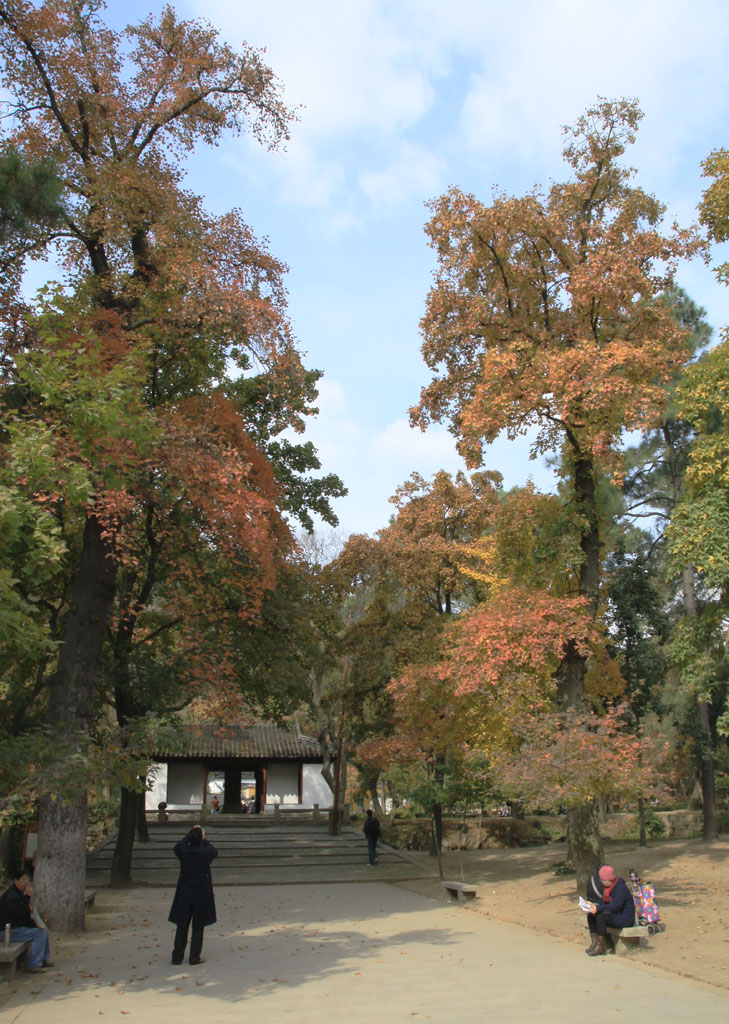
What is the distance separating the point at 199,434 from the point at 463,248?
6.46 meters

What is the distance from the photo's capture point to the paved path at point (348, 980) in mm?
6207

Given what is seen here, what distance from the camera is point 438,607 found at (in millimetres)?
21328

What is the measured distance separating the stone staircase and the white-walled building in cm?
628

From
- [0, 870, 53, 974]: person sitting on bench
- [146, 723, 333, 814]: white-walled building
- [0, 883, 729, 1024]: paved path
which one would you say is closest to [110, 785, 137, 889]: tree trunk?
[0, 883, 729, 1024]: paved path

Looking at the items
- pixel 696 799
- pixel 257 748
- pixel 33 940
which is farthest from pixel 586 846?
pixel 696 799

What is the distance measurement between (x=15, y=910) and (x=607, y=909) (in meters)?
6.42

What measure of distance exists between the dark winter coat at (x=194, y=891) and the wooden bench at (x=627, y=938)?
4.51 metres

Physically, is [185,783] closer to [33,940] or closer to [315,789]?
[315,789]

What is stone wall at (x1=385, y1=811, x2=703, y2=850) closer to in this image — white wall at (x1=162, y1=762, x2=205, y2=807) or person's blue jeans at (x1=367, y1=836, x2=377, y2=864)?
person's blue jeans at (x1=367, y1=836, x2=377, y2=864)

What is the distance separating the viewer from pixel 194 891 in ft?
26.5

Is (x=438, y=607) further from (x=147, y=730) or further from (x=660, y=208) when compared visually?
(x=147, y=730)

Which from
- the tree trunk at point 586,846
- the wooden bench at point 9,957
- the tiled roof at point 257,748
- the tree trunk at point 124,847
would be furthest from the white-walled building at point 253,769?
the wooden bench at point 9,957

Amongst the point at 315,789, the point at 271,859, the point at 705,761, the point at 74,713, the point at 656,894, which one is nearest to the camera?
the point at 74,713

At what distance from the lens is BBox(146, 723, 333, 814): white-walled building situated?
34.7m
